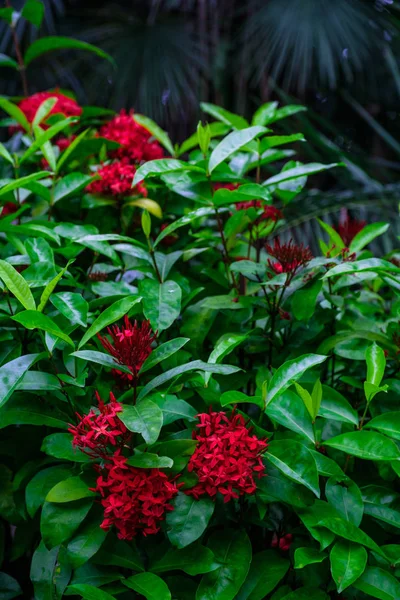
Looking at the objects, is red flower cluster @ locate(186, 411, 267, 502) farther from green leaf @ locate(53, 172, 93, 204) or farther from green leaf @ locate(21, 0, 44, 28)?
green leaf @ locate(21, 0, 44, 28)

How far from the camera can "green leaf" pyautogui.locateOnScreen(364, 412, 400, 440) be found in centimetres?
60

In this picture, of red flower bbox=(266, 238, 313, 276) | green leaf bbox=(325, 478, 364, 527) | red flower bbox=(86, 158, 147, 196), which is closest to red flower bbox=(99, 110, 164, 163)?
red flower bbox=(86, 158, 147, 196)

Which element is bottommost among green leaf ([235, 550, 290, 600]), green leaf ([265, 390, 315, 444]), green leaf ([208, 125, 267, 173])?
green leaf ([235, 550, 290, 600])

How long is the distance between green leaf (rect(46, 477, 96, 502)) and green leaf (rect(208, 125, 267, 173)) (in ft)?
1.25

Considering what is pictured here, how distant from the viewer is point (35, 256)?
0.70 metres

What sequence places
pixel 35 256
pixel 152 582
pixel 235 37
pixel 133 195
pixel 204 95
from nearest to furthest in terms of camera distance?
1. pixel 152 582
2. pixel 35 256
3. pixel 133 195
4. pixel 204 95
5. pixel 235 37

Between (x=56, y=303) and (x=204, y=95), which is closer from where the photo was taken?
(x=56, y=303)

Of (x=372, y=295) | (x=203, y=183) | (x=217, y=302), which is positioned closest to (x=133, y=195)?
(x=203, y=183)

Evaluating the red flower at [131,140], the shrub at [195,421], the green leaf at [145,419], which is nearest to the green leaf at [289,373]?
the shrub at [195,421]

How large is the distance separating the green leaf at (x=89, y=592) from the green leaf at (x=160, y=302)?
0.79 ft

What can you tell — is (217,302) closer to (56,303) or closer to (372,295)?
(56,303)

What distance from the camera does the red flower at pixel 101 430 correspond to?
0.54 m

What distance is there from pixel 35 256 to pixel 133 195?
0.20m

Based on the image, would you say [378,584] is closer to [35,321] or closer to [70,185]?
[35,321]
